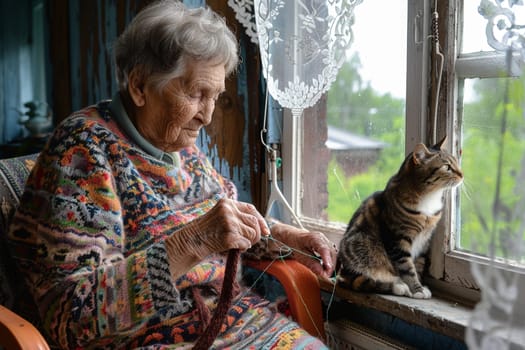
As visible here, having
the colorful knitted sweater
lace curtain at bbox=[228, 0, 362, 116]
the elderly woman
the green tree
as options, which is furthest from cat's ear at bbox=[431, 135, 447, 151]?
the colorful knitted sweater

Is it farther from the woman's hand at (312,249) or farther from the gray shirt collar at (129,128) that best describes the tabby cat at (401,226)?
the gray shirt collar at (129,128)

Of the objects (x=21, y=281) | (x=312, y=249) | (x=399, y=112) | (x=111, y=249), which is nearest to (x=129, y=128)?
(x=111, y=249)

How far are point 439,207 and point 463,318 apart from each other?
252mm

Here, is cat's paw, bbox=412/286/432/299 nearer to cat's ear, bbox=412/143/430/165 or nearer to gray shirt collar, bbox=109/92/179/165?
cat's ear, bbox=412/143/430/165

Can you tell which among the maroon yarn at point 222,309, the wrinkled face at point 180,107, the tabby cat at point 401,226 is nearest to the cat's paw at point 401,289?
the tabby cat at point 401,226

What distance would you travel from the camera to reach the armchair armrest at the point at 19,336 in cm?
99

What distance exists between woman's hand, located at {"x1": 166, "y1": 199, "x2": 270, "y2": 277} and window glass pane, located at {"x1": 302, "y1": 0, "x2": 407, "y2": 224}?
1.67 feet

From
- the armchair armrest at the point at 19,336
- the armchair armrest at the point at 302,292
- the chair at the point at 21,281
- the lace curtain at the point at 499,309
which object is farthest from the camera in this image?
the armchair armrest at the point at 302,292

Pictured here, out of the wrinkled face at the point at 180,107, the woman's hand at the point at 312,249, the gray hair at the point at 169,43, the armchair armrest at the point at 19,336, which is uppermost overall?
the gray hair at the point at 169,43

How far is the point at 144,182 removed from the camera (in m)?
1.32

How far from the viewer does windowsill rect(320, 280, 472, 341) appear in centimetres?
117

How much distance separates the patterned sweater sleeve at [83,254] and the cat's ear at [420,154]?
583 mm

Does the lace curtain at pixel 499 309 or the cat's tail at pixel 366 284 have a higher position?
the lace curtain at pixel 499 309

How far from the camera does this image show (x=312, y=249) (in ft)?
4.95
